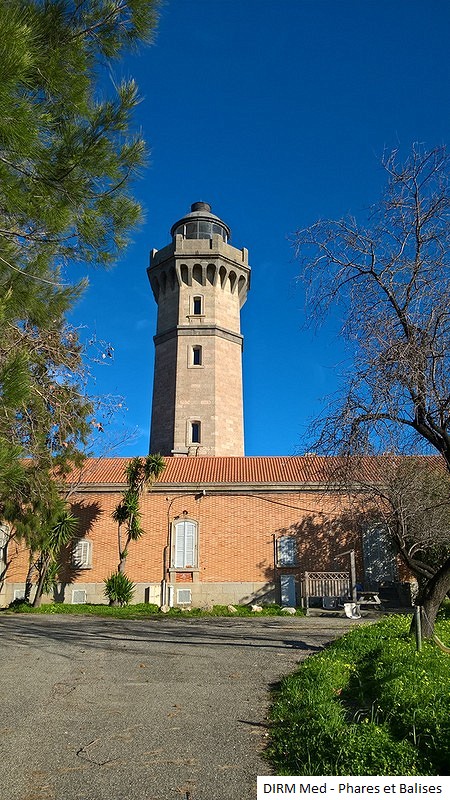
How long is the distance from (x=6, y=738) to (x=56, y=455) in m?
10.2

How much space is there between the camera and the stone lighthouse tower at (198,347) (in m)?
28.0

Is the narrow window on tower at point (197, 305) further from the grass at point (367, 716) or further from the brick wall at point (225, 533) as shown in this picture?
the grass at point (367, 716)

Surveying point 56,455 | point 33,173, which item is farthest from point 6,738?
point 56,455

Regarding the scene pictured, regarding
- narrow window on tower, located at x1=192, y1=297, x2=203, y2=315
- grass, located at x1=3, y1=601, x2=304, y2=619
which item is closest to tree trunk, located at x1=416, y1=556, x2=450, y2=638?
grass, located at x1=3, y1=601, x2=304, y2=619

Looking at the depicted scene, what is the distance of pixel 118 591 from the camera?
1866 cm

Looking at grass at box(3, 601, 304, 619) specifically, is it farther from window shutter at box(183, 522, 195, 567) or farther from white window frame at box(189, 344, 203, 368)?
white window frame at box(189, 344, 203, 368)

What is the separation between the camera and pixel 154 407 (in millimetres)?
29406

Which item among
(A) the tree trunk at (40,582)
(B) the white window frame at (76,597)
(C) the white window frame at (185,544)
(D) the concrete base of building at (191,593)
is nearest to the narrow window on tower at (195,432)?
(C) the white window frame at (185,544)

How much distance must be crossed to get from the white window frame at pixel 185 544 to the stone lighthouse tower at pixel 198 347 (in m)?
6.59

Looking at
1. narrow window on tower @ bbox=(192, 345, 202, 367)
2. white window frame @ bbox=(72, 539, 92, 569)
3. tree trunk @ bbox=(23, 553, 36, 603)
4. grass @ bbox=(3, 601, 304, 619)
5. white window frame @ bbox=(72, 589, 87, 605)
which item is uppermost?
narrow window on tower @ bbox=(192, 345, 202, 367)

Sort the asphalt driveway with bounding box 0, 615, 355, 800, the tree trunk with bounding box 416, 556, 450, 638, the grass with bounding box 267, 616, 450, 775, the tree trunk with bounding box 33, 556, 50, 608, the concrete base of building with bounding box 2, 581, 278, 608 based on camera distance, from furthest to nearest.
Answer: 1. the concrete base of building with bounding box 2, 581, 278, 608
2. the tree trunk with bounding box 33, 556, 50, 608
3. the tree trunk with bounding box 416, 556, 450, 638
4. the asphalt driveway with bounding box 0, 615, 355, 800
5. the grass with bounding box 267, 616, 450, 775

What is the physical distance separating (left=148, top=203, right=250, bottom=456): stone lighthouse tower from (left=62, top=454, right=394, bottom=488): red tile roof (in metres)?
4.05

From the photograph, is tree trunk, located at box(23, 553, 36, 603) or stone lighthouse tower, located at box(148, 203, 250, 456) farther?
stone lighthouse tower, located at box(148, 203, 250, 456)

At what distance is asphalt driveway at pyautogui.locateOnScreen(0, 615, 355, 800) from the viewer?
3.94m
